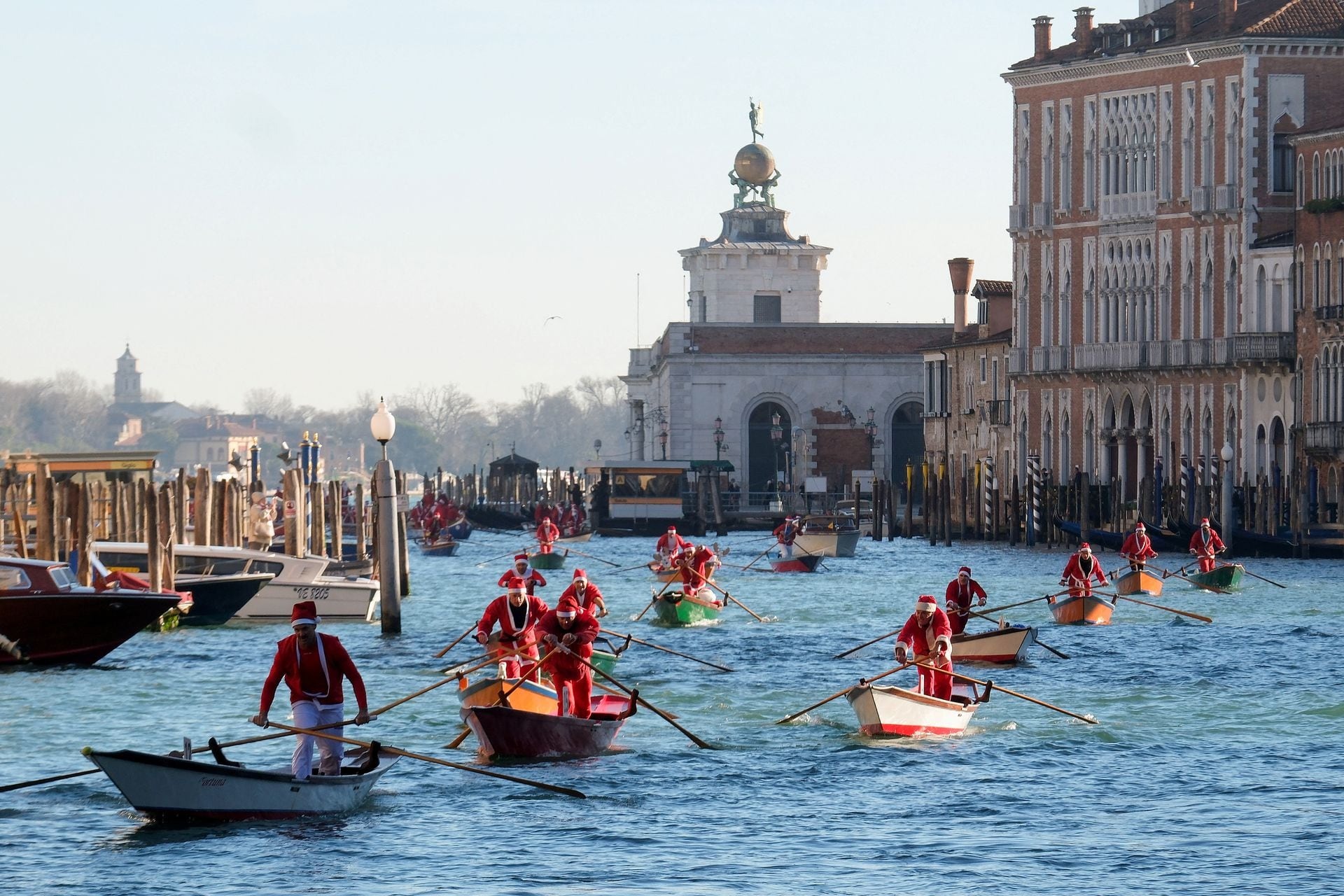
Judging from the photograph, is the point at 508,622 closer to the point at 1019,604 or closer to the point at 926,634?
the point at 926,634

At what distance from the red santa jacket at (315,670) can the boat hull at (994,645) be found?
15557mm

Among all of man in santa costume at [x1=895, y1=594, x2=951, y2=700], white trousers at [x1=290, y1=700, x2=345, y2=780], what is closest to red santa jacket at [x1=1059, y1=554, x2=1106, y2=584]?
man in santa costume at [x1=895, y1=594, x2=951, y2=700]

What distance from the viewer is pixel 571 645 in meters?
25.3

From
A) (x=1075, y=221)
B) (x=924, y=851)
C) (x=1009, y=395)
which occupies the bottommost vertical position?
(x=924, y=851)


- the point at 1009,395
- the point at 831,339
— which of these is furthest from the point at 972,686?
the point at 831,339

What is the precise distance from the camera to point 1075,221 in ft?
257

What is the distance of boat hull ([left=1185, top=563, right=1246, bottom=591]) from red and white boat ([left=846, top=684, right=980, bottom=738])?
2520cm

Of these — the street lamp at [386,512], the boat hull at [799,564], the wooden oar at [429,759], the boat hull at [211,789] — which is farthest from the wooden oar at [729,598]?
the boat hull at [211,789]

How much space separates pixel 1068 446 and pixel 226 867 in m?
60.7

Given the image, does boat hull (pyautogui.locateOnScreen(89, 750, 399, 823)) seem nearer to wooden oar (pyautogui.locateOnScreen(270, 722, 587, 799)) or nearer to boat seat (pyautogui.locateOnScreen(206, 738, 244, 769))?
boat seat (pyautogui.locateOnScreen(206, 738, 244, 769))

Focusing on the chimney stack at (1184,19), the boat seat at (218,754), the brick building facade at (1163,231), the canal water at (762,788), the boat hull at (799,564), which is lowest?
the canal water at (762,788)

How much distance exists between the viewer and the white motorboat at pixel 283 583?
41688 mm

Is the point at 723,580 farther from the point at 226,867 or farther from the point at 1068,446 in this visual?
the point at 226,867

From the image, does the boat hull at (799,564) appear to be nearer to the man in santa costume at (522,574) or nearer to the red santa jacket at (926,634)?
the man in santa costume at (522,574)
